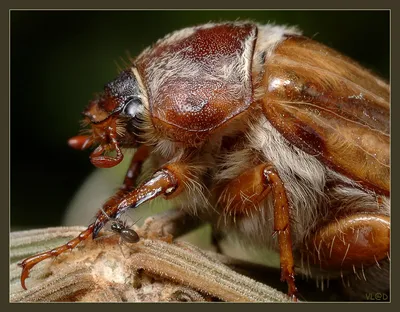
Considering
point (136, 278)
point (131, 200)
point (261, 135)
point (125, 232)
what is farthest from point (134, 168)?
point (136, 278)

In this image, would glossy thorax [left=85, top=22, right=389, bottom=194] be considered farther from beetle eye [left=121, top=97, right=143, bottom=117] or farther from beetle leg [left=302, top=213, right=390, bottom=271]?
beetle leg [left=302, top=213, right=390, bottom=271]

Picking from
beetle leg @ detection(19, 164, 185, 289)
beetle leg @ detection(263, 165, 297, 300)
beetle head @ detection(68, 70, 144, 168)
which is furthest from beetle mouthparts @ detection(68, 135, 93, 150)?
beetle leg @ detection(263, 165, 297, 300)

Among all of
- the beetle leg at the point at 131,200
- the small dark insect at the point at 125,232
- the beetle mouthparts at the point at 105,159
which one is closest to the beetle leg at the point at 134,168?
the beetle mouthparts at the point at 105,159

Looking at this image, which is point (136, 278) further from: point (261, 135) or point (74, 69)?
point (74, 69)

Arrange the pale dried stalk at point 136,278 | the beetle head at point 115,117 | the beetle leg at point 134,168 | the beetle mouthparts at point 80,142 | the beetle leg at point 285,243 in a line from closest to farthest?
1. the pale dried stalk at point 136,278
2. the beetle leg at point 285,243
3. the beetle head at point 115,117
4. the beetle mouthparts at point 80,142
5. the beetle leg at point 134,168

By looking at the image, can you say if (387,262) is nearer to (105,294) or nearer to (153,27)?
(105,294)

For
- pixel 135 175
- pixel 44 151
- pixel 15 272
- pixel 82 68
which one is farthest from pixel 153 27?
pixel 15 272

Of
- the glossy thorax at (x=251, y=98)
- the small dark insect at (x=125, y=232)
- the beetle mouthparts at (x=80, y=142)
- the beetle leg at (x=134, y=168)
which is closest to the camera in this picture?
the small dark insect at (x=125, y=232)

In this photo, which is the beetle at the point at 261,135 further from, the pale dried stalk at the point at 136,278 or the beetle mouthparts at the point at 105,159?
the pale dried stalk at the point at 136,278
